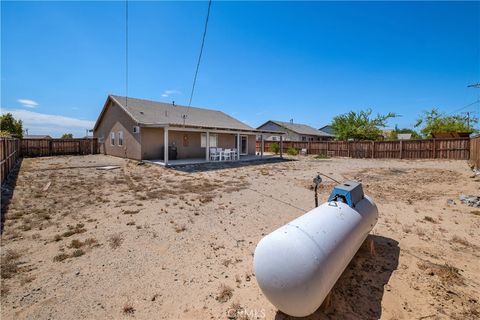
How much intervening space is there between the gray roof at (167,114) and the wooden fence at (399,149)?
9.77m

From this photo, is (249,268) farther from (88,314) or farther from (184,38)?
(184,38)

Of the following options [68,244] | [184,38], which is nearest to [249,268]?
[68,244]

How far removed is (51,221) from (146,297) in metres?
3.68

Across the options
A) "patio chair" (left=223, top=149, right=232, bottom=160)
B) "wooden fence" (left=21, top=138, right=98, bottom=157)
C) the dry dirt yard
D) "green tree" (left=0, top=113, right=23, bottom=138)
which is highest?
"green tree" (left=0, top=113, right=23, bottom=138)

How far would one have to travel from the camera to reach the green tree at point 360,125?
92.4 feet

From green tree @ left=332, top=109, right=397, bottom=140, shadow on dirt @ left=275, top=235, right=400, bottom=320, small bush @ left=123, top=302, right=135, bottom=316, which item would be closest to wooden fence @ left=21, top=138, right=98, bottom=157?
small bush @ left=123, top=302, right=135, bottom=316

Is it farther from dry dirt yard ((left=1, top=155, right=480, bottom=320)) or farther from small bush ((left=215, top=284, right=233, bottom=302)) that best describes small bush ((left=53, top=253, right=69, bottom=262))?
small bush ((left=215, top=284, right=233, bottom=302))

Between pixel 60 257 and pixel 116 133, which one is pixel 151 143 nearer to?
pixel 116 133

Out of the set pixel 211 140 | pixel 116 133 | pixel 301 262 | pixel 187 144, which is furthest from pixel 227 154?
pixel 301 262

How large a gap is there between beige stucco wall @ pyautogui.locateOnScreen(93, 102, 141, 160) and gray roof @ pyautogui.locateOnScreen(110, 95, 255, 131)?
0.62 metres

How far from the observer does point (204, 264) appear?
350 cm

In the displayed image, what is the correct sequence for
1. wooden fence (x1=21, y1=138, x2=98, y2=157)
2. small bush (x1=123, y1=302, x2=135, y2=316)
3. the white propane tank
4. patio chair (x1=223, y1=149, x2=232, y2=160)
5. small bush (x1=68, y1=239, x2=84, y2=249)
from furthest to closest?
wooden fence (x1=21, y1=138, x2=98, y2=157), patio chair (x1=223, y1=149, x2=232, y2=160), small bush (x1=68, y1=239, x2=84, y2=249), small bush (x1=123, y1=302, x2=135, y2=316), the white propane tank

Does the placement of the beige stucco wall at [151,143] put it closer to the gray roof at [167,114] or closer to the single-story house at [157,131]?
the single-story house at [157,131]

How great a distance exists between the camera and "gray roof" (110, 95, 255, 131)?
15.9m
